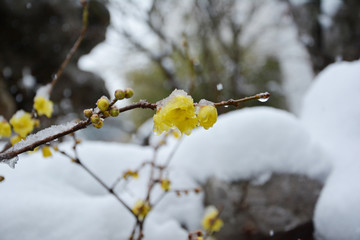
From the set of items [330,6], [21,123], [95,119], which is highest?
[330,6]

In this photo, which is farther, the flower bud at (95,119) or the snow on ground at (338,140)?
the snow on ground at (338,140)

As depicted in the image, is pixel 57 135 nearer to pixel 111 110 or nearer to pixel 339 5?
pixel 111 110

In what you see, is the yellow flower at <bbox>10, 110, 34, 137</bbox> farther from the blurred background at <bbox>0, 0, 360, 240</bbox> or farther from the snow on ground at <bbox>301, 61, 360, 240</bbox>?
the snow on ground at <bbox>301, 61, 360, 240</bbox>

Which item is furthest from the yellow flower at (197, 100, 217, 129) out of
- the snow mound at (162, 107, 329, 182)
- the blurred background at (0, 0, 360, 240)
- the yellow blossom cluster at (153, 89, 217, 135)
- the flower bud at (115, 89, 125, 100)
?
the snow mound at (162, 107, 329, 182)

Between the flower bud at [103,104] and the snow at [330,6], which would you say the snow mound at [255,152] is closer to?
the flower bud at [103,104]

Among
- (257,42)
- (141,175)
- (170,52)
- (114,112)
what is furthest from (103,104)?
(257,42)

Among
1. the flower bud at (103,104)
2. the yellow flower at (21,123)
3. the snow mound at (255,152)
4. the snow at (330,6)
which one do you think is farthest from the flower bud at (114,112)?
the snow at (330,6)

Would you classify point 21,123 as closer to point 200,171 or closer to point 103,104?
point 103,104

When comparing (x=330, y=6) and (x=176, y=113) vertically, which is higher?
(x=330, y=6)
